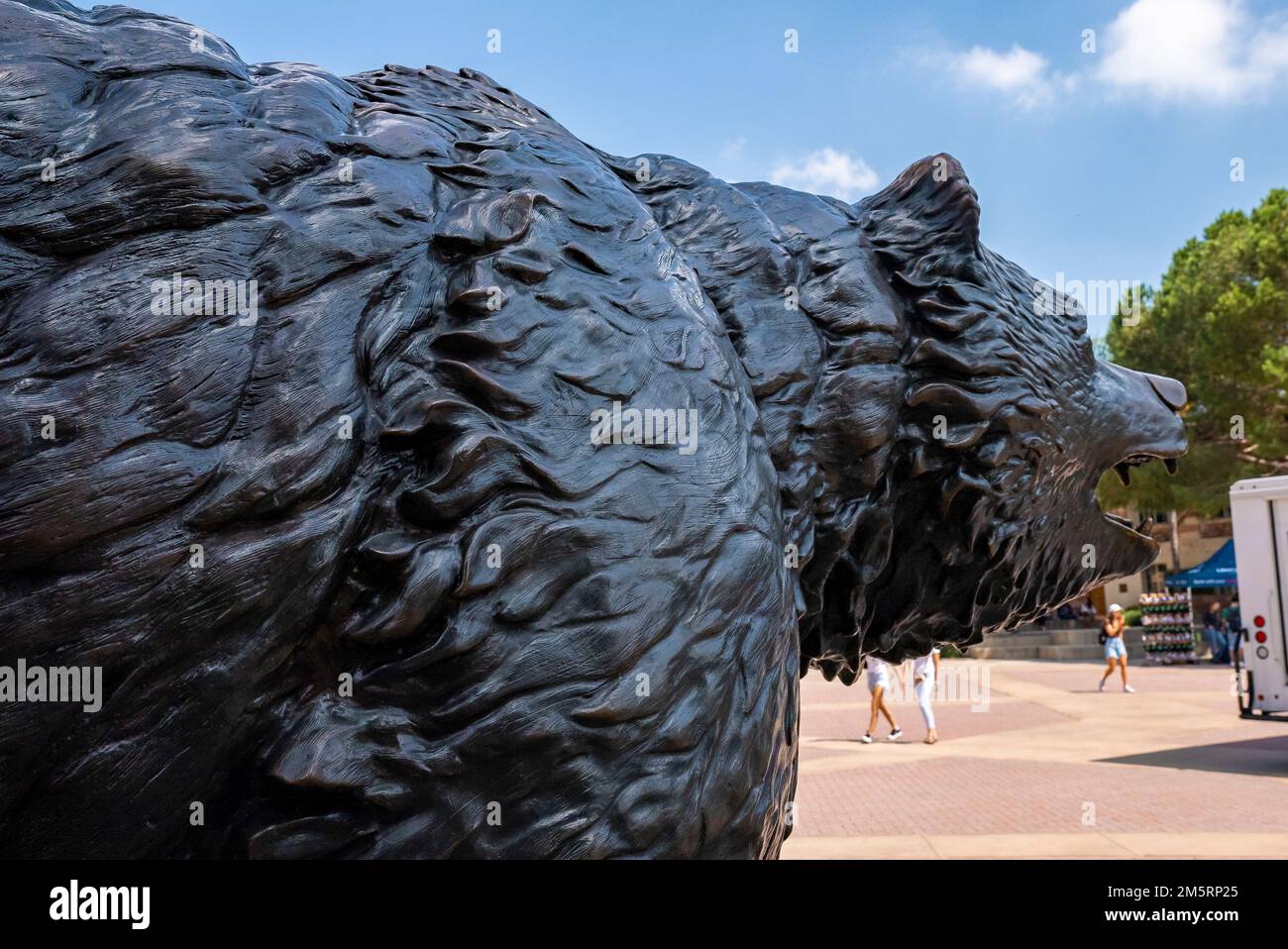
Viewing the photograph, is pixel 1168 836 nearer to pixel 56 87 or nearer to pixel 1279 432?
pixel 56 87

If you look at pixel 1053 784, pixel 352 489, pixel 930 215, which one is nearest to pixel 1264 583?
pixel 1053 784

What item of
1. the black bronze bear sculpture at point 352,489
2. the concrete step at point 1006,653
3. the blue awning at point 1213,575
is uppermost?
the black bronze bear sculpture at point 352,489

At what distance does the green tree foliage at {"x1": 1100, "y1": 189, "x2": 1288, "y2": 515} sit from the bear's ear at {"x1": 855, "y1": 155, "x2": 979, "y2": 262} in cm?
2591

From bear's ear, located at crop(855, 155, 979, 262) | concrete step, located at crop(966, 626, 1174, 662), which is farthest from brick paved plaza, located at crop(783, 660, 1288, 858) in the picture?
concrete step, located at crop(966, 626, 1174, 662)

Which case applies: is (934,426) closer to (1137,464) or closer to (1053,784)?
(1137,464)

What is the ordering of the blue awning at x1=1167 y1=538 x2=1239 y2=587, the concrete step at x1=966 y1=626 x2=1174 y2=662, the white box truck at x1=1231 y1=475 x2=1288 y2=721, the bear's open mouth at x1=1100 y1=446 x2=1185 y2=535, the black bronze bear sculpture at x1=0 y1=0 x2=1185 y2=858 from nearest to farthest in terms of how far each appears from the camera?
1. the black bronze bear sculpture at x1=0 y1=0 x2=1185 y2=858
2. the bear's open mouth at x1=1100 y1=446 x2=1185 y2=535
3. the white box truck at x1=1231 y1=475 x2=1288 y2=721
4. the blue awning at x1=1167 y1=538 x2=1239 y2=587
5. the concrete step at x1=966 y1=626 x2=1174 y2=662

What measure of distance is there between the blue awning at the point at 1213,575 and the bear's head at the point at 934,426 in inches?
1282

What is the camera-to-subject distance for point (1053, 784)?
406 inches

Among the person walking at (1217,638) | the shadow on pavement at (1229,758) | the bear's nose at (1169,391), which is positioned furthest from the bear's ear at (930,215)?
the person walking at (1217,638)

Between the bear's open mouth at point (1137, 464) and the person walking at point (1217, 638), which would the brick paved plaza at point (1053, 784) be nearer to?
the bear's open mouth at point (1137, 464)

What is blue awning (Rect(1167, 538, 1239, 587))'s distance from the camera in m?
31.6

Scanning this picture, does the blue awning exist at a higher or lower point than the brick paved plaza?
higher

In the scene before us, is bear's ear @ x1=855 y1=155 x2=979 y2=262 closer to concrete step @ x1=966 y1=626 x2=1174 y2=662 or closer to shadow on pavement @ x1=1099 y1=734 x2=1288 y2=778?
shadow on pavement @ x1=1099 y1=734 x2=1288 y2=778

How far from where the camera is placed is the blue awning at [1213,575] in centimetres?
3164
